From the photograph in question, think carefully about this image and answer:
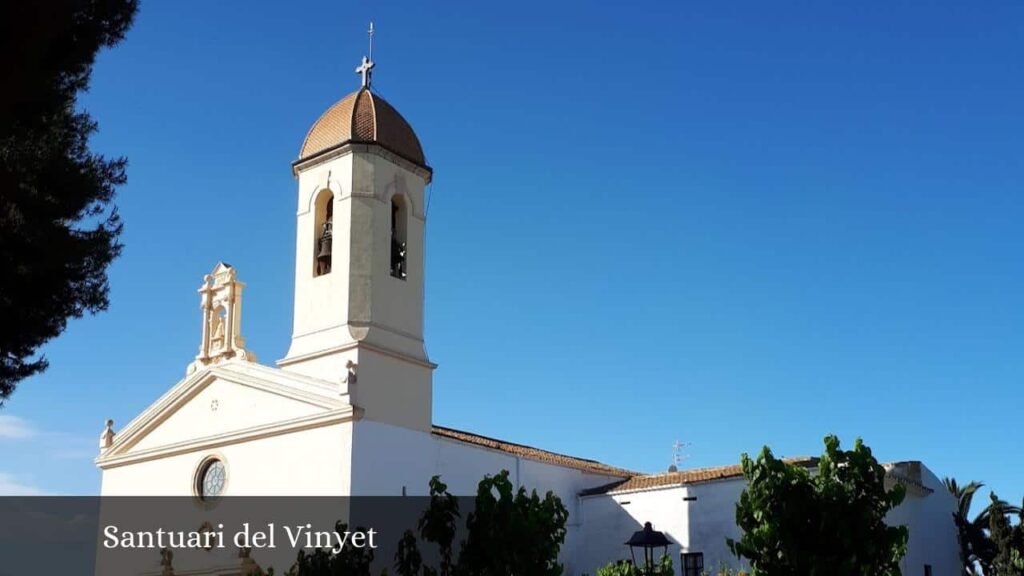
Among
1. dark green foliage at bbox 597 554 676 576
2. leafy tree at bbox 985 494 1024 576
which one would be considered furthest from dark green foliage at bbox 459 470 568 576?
leafy tree at bbox 985 494 1024 576

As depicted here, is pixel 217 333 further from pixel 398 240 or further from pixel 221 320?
pixel 398 240

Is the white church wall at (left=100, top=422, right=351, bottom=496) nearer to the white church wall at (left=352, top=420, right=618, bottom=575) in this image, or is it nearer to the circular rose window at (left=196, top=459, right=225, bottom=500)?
the circular rose window at (left=196, top=459, right=225, bottom=500)

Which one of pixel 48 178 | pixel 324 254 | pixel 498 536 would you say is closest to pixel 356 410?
pixel 324 254

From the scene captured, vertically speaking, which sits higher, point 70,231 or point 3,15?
point 3,15

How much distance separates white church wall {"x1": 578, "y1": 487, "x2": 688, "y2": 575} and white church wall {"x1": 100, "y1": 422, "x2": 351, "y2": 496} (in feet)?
24.1

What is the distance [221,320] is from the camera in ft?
85.3

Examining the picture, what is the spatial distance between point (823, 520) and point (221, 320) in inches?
631

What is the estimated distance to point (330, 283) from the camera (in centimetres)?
2373

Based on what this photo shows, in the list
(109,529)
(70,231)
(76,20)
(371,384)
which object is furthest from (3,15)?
(109,529)

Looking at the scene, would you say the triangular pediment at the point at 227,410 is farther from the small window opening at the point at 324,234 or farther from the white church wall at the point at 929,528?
the white church wall at the point at 929,528

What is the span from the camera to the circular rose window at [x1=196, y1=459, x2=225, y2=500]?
80.2 ft

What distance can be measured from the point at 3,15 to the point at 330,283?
13.5 meters

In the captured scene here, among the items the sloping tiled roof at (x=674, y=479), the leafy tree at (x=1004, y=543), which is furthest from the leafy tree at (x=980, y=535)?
the sloping tiled roof at (x=674, y=479)

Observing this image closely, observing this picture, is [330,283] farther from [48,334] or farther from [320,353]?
[48,334]
